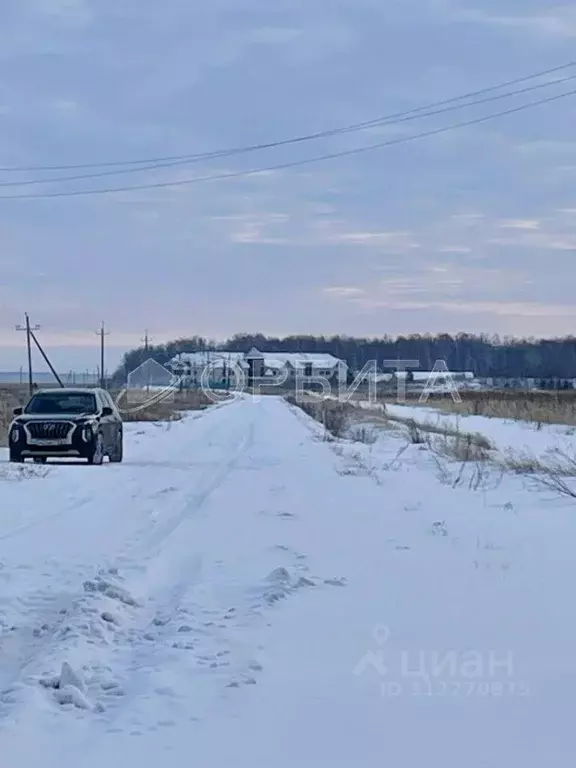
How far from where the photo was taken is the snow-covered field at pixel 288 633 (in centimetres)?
542

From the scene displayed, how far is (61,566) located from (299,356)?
176540 millimetres

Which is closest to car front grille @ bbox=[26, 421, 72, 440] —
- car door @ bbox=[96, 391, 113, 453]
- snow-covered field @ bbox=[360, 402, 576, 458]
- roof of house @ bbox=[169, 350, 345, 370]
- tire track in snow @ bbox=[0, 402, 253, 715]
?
car door @ bbox=[96, 391, 113, 453]

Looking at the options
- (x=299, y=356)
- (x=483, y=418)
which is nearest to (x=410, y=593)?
(x=483, y=418)

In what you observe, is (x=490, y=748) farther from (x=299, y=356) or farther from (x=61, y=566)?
(x=299, y=356)

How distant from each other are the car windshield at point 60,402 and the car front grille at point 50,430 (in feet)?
5.27

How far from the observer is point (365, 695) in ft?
20.3

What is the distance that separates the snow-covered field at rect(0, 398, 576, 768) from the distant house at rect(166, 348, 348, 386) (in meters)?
137

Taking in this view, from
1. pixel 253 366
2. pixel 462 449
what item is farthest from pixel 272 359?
pixel 462 449

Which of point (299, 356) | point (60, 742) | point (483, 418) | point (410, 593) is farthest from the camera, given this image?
point (299, 356)

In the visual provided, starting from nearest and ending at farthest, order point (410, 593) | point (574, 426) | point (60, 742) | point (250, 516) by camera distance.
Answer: point (60, 742) → point (410, 593) → point (250, 516) → point (574, 426)

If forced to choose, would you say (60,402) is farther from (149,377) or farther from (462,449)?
(149,377)

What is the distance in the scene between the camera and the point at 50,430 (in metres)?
23.8

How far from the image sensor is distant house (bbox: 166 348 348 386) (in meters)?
156

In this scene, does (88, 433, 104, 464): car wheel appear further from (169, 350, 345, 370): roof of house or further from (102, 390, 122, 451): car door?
(169, 350, 345, 370): roof of house
